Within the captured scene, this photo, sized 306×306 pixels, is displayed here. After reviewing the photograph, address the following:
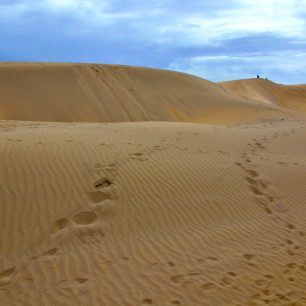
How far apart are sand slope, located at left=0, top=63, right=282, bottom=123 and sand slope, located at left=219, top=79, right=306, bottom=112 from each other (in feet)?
51.4

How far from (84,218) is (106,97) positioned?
16695 millimetres

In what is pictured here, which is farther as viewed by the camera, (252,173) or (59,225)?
(252,173)

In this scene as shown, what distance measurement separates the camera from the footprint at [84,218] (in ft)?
19.8

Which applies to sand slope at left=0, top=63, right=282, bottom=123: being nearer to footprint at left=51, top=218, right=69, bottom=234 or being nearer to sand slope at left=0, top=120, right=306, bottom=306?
sand slope at left=0, top=120, right=306, bottom=306

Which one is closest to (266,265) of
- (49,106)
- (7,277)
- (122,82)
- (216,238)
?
(216,238)

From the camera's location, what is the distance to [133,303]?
176 inches

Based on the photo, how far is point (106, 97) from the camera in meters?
22.3

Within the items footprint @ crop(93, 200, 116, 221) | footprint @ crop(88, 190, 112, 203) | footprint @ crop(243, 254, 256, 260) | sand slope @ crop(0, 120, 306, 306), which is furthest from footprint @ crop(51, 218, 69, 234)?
footprint @ crop(243, 254, 256, 260)

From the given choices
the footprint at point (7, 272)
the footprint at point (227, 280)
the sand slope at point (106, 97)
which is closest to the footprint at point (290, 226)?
the footprint at point (227, 280)

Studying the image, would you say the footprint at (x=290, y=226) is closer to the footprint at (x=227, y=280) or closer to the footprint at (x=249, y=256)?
the footprint at (x=249, y=256)

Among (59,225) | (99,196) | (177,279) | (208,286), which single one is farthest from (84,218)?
(208,286)

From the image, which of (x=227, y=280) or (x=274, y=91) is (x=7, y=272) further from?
(x=274, y=91)

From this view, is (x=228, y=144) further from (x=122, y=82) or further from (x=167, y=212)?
(x=122, y=82)

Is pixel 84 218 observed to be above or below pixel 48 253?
above
